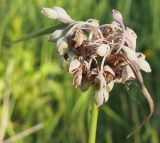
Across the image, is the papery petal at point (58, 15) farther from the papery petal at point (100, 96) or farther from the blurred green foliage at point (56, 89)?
the blurred green foliage at point (56, 89)

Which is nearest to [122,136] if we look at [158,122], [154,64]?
[158,122]

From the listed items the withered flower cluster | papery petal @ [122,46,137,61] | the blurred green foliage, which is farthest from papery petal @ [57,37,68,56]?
the blurred green foliage

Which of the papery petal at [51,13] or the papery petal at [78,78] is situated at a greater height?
the papery petal at [51,13]

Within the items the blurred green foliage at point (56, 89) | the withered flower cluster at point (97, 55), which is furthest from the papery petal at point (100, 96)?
the blurred green foliage at point (56, 89)

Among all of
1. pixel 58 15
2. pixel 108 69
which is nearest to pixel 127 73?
pixel 108 69

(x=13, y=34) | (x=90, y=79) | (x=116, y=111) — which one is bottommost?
(x=116, y=111)

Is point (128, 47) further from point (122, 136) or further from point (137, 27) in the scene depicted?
point (137, 27)

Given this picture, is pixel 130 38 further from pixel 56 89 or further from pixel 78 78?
pixel 56 89

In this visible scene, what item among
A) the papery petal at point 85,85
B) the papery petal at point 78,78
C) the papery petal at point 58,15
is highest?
the papery petal at point 58,15
